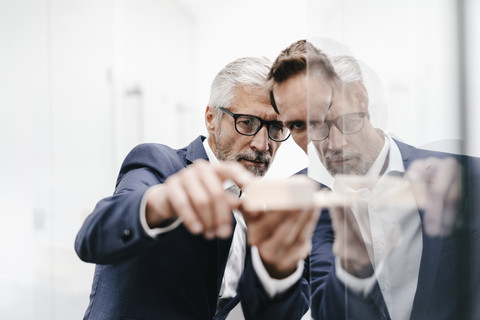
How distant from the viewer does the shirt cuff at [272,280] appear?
16.2 inches

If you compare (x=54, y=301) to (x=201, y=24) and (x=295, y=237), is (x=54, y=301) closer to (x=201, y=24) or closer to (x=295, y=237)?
(x=201, y=24)

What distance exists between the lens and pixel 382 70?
0.41 m

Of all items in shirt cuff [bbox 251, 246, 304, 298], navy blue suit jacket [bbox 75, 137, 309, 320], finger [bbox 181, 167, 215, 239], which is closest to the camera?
finger [bbox 181, 167, 215, 239]

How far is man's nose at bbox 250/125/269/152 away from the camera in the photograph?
606 mm

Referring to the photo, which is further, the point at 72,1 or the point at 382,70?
the point at 72,1

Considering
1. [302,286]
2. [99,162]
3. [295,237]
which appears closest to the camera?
[295,237]

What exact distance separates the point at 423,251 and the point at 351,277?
75 millimetres

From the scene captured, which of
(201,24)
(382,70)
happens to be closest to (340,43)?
(382,70)

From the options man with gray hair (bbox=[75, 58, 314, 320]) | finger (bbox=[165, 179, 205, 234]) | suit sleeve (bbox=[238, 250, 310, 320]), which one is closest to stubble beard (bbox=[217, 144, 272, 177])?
man with gray hair (bbox=[75, 58, 314, 320])

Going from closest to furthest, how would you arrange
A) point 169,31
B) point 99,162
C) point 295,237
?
point 295,237 < point 169,31 < point 99,162

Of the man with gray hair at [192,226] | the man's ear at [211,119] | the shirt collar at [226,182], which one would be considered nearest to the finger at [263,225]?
the man with gray hair at [192,226]

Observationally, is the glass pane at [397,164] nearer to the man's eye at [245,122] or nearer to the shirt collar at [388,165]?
the shirt collar at [388,165]

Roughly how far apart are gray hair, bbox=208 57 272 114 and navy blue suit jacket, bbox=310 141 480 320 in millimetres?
292

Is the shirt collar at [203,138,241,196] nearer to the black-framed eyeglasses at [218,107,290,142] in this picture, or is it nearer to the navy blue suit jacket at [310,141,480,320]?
the black-framed eyeglasses at [218,107,290,142]
